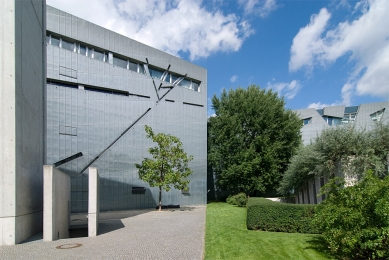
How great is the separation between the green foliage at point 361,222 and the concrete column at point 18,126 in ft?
30.0

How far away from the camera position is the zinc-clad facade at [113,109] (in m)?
21.9

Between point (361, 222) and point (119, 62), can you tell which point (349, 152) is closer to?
point (361, 222)

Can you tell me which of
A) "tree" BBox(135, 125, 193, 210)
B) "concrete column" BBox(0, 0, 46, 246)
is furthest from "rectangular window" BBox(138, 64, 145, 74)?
"concrete column" BBox(0, 0, 46, 246)

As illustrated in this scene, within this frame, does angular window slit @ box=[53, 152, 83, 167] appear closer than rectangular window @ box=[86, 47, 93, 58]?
Yes

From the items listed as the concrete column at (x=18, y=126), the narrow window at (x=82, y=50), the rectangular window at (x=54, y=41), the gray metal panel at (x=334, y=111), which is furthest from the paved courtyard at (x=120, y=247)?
the gray metal panel at (x=334, y=111)

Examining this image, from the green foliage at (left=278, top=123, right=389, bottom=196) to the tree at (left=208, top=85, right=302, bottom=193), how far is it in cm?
1206

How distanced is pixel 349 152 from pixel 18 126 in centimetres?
1416

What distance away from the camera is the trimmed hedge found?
10.7m

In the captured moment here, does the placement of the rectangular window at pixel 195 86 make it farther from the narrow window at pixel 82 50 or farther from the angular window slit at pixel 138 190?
the angular window slit at pixel 138 190

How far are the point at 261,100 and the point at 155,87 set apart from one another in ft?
35.0

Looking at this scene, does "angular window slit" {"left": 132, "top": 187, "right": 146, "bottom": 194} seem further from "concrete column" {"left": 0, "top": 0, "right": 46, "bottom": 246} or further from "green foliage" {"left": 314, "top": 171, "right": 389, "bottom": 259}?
"green foliage" {"left": 314, "top": 171, "right": 389, "bottom": 259}

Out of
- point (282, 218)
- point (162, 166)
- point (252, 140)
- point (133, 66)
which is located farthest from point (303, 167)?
point (133, 66)

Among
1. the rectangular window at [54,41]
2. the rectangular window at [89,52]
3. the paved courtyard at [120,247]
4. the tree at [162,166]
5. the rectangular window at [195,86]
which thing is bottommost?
the paved courtyard at [120,247]

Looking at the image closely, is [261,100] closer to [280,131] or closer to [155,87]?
[280,131]
